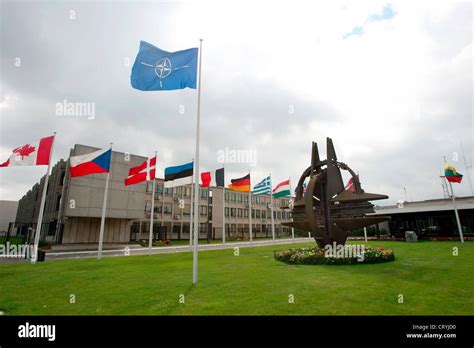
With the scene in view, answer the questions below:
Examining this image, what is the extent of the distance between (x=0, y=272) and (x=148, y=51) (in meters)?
14.4

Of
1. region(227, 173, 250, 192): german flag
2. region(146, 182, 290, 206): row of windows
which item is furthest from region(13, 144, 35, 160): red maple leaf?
A: region(146, 182, 290, 206): row of windows

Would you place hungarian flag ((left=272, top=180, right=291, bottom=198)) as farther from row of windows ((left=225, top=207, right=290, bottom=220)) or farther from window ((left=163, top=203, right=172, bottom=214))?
row of windows ((left=225, top=207, right=290, bottom=220))

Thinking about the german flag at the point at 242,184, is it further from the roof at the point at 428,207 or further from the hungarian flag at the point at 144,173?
the roof at the point at 428,207

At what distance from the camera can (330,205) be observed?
15805mm

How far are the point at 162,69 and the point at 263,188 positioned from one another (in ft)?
79.1

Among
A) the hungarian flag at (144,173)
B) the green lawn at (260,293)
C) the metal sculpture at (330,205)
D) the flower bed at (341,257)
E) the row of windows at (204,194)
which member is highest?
the row of windows at (204,194)

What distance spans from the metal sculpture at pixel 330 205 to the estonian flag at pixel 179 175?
7.53m

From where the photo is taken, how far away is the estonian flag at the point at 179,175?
1814 cm

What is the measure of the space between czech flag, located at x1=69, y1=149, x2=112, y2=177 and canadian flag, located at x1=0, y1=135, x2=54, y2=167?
1.77m

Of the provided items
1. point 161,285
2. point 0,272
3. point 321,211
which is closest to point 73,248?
point 0,272

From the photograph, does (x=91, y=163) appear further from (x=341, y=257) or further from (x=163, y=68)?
(x=341, y=257)

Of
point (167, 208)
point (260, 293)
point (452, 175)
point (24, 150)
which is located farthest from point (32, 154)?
point (167, 208)

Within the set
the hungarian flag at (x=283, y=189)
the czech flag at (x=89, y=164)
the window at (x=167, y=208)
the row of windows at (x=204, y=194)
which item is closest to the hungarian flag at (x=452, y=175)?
the hungarian flag at (x=283, y=189)

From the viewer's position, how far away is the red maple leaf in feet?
55.3
